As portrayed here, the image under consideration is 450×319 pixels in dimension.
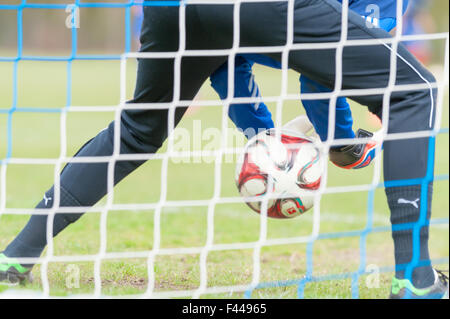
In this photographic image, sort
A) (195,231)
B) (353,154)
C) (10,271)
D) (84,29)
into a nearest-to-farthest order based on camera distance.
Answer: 1. (10,271)
2. (353,154)
3. (195,231)
4. (84,29)

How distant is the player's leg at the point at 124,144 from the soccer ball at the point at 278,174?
0.36 metres

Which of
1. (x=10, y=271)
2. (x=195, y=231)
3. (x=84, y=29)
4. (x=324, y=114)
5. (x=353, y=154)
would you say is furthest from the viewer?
(x=84, y=29)

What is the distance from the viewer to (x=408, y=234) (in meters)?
2.51

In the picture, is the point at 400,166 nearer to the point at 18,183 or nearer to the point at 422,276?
the point at 422,276

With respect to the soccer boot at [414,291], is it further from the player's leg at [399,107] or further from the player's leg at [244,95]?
the player's leg at [244,95]

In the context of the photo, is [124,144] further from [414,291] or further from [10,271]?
[414,291]

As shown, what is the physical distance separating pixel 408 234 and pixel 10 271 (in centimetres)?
162

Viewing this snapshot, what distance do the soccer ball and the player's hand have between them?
405 millimetres

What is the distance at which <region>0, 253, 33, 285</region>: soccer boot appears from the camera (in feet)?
9.29

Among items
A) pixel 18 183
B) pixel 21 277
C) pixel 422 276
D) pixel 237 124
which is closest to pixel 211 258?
pixel 237 124

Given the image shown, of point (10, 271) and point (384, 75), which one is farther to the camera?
point (10, 271)

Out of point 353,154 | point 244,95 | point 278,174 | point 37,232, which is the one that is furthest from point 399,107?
point 37,232

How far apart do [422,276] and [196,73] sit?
1.19 metres

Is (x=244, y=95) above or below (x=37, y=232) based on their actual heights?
above
